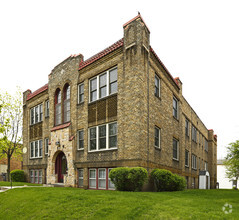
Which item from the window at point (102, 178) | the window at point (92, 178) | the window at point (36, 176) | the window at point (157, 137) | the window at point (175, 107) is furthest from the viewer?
the window at point (36, 176)

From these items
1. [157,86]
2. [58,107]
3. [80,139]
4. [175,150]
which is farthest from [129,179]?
[58,107]

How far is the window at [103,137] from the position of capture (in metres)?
16.6

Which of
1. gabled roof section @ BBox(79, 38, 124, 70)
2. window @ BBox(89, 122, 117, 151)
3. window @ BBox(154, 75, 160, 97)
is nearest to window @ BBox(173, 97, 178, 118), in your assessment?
window @ BBox(154, 75, 160, 97)

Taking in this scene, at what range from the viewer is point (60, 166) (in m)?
21.8

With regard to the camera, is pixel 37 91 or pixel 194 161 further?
pixel 194 161

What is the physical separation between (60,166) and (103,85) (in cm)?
839

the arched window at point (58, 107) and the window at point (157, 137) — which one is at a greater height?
the arched window at point (58, 107)

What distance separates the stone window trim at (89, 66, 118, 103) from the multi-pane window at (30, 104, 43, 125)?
9.10 metres

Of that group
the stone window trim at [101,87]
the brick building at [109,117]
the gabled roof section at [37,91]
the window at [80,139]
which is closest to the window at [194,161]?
the brick building at [109,117]

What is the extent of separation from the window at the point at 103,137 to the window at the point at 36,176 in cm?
935

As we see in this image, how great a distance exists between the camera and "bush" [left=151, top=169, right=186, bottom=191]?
1530 centimetres

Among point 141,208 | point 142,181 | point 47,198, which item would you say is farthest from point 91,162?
point 141,208

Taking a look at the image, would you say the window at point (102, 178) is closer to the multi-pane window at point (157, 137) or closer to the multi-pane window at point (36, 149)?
the multi-pane window at point (157, 137)

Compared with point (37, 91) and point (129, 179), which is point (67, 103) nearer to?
point (37, 91)
